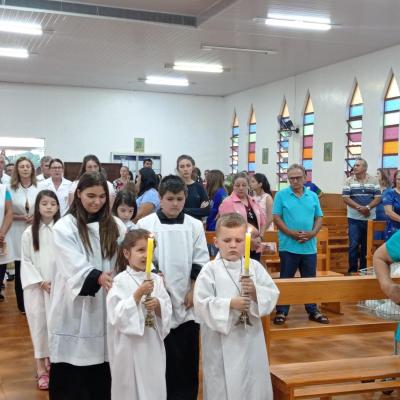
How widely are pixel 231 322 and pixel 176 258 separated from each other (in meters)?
0.55

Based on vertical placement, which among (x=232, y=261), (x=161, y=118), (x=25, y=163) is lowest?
(x=232, y=261)

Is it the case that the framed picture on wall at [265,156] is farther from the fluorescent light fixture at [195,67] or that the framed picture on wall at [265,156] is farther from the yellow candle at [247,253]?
the yellow candle at [247,253]

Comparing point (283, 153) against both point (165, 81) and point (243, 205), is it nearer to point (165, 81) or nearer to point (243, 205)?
point (165, 81)

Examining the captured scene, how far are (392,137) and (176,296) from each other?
9988 millimetres

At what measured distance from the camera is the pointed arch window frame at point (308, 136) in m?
14.8

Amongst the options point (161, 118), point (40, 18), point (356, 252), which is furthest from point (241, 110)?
point (356, 252)

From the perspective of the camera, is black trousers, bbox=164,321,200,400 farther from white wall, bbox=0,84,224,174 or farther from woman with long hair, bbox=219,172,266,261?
white wall, bbox=0,84,224,174

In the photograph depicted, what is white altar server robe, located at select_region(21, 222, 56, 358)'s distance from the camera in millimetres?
3787

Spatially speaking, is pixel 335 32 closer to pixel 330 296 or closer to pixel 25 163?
pixel 25 163

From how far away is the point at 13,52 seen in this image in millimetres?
12547

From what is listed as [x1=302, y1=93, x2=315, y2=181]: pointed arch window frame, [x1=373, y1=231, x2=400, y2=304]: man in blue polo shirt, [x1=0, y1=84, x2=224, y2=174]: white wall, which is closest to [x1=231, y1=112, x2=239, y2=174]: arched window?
[x1=0, y1=84, x2=224, y2=174]: white wall

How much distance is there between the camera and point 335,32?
420 inches

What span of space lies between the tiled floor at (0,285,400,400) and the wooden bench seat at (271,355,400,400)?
848 mm

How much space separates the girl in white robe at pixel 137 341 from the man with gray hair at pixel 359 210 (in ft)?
19.4
